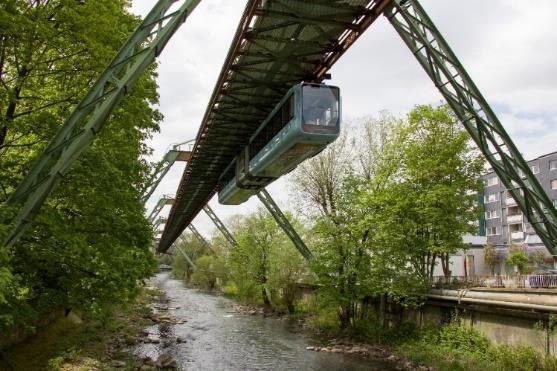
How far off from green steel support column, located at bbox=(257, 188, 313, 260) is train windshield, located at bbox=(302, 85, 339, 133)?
17.8 meters

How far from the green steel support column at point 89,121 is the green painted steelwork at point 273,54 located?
3.05m

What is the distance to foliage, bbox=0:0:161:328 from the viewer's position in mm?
8945

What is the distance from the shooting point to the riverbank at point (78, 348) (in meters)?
14.1

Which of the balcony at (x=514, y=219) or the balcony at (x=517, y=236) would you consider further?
the balcony at (x=514, y=219)

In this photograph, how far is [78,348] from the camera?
1795cm

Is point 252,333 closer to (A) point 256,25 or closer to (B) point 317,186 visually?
(B) point 317,186

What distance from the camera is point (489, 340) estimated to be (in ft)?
58.5

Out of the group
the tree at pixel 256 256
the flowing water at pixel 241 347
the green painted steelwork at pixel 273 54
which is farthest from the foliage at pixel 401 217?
the tree at pixel 256 256

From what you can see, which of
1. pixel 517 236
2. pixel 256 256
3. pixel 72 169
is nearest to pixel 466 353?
pixel 72 169

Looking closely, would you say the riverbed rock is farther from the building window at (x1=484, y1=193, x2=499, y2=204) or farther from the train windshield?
the building window at (x1=484, y1=193, x2=499, y2=204)

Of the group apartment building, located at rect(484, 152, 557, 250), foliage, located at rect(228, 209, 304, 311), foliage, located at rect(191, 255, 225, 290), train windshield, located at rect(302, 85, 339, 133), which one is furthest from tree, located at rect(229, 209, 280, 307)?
apartment building, located at rect(484, 152, 557, 250)

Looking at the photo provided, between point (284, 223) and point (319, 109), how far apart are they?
1933 centimetres

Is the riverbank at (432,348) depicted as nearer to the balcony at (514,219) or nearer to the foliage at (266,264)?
the foliage at (266,264)

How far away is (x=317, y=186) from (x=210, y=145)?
794 cm
